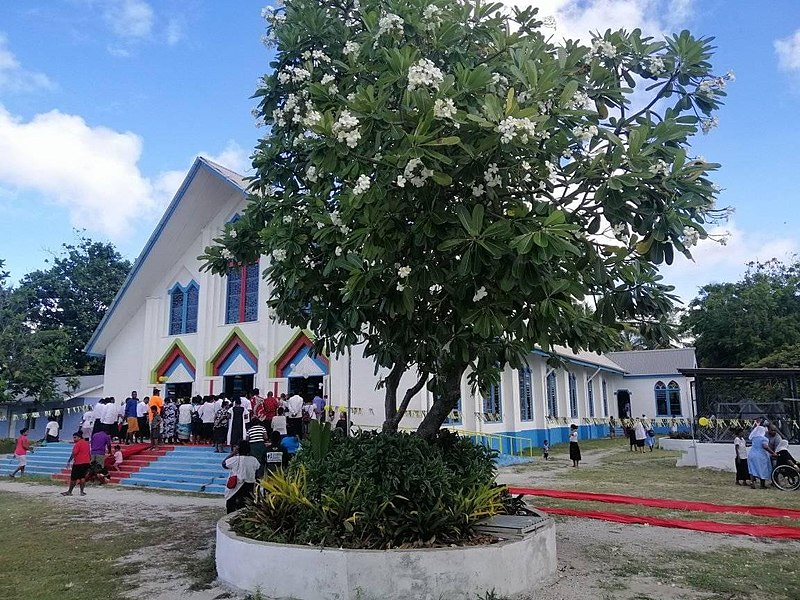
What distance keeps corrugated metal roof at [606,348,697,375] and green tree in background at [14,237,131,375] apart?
30.1m

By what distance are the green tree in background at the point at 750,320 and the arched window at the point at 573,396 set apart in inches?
483

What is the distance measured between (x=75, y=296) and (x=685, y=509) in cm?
3630

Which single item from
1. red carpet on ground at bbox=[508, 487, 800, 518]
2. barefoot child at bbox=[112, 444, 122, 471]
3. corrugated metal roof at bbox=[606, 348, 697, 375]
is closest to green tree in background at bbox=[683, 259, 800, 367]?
corrugated metal roof at bbox=[606, 348, 697, 375]

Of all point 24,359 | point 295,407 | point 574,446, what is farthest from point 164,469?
point 24,359

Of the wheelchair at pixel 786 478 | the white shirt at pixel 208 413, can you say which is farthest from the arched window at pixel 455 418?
the wheelchair at pixel 786 478

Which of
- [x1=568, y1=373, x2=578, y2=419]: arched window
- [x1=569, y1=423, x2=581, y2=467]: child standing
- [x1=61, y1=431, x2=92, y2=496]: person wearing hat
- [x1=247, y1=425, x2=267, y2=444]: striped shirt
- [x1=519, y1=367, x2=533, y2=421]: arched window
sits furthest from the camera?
[x1=568, y1=373, x2=578, y2=419]: arched window

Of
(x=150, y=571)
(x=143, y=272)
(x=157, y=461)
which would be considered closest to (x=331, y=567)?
(x=150, y=571)

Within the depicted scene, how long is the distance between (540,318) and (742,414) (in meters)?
15.1

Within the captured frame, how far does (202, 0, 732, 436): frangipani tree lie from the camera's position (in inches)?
227

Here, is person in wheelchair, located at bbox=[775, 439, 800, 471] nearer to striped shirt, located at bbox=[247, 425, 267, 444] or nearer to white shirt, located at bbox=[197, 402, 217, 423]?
striped shirt, located at bbox=[247, 425, 267, 444]

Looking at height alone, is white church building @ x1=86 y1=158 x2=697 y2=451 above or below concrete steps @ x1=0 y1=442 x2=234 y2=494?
above

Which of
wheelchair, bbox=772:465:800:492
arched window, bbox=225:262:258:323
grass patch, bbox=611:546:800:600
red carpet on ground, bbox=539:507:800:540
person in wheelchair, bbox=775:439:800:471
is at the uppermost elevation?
arched window, bbox=225:262:258:323

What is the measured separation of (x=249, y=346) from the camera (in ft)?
70.0

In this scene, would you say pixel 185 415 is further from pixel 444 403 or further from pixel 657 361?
pixel 657 361
